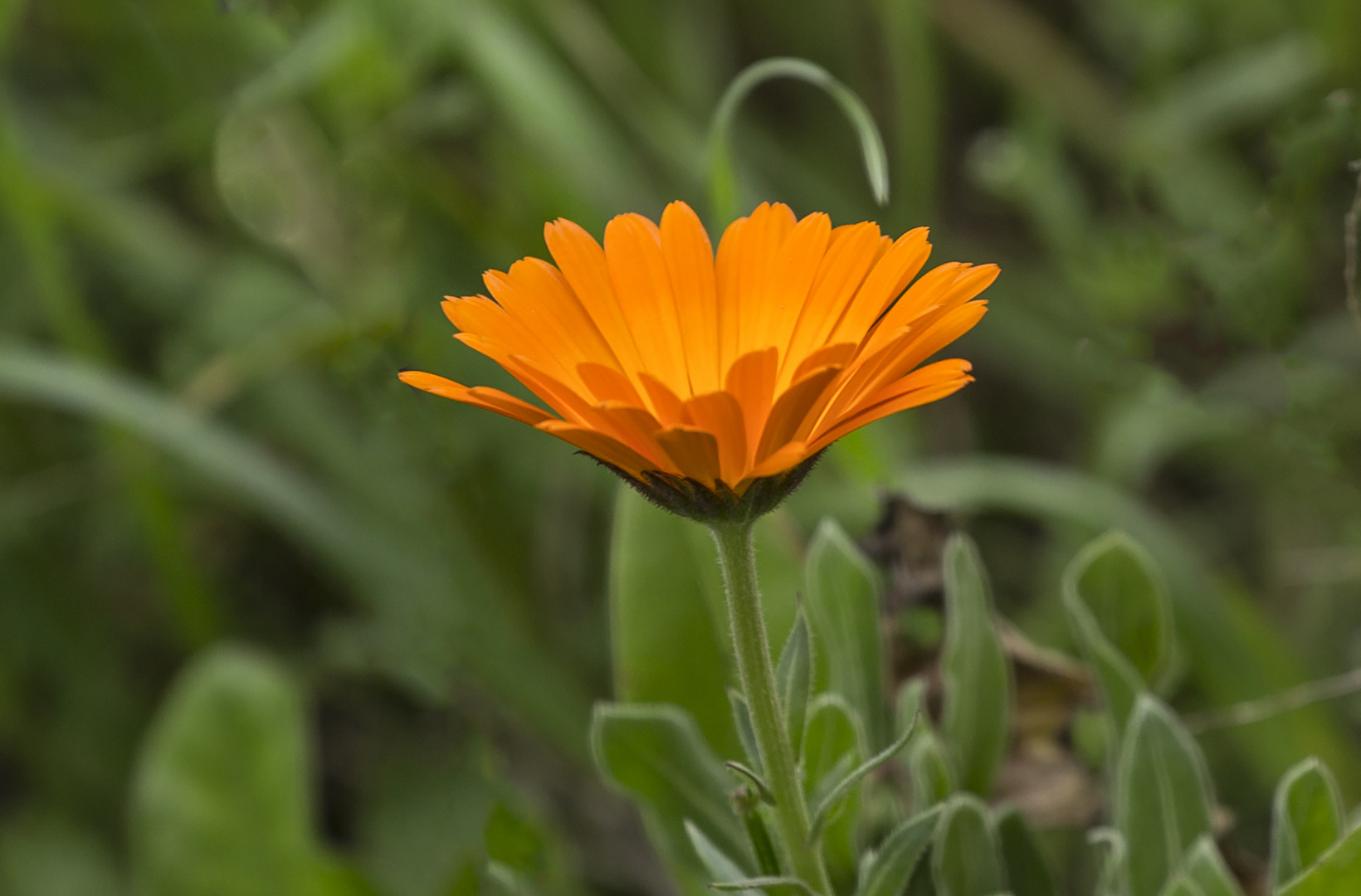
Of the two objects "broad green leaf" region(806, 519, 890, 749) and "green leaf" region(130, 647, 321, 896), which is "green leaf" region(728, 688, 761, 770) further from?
"green leaf" region(130, 647, 321, 896)

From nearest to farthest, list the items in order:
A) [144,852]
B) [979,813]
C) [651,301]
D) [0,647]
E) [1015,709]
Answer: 1. [651,301]
2. [979,813]
3. [1015,709]
4. [144,852]
5. [0,647]

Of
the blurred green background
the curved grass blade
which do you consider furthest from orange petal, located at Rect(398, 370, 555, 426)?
the blurred green background

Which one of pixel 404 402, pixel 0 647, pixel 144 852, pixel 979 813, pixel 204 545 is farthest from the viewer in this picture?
pixel 204 545

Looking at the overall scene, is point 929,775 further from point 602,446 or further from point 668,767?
point 602,446

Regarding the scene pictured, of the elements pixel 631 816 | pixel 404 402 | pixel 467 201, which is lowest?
pixel 631 816

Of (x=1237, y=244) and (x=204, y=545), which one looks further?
(x=204, y=545)

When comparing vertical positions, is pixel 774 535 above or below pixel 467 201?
below

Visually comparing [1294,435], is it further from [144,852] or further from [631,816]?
[144,852]

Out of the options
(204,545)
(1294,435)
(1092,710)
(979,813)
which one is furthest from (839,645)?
(204,545)
